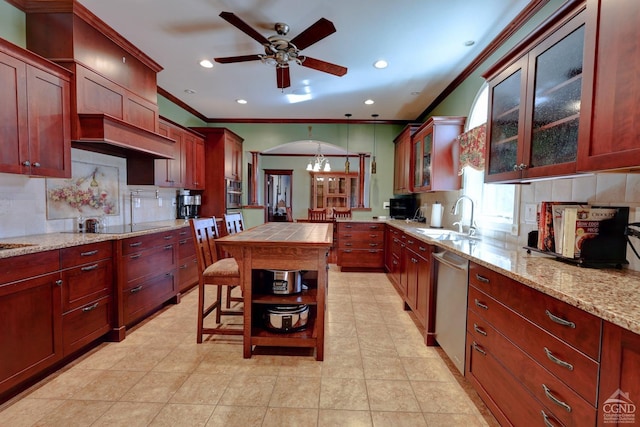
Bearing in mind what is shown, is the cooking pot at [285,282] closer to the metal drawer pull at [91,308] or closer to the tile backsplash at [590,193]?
the metal drawer pull at [91,308]

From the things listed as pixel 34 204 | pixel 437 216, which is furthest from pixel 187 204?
pixel 437 216

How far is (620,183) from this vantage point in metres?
1.46

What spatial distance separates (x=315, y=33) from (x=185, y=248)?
2.79 meters

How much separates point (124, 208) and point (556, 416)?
4.05m

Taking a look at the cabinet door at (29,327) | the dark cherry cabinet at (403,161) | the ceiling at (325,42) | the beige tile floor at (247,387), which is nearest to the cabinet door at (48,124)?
the ceiling at (325,42)

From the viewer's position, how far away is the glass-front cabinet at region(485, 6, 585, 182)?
1.40m

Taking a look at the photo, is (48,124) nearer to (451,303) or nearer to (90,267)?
(90,267)

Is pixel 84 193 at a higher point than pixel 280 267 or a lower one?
higher

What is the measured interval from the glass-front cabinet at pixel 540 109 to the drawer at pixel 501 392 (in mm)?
1072

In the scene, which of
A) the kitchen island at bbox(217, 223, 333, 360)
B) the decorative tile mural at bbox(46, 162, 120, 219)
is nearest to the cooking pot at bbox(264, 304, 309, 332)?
the kitchen island at bbox(217, 223, 333, 360)

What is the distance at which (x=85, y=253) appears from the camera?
2141mm

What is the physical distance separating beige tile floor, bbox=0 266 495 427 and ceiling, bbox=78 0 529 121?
9.02 feet

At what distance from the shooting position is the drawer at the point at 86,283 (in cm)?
201

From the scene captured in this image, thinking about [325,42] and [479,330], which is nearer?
[479,330]
